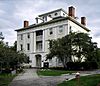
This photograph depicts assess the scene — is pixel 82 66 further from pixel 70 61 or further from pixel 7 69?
pixel 7 69

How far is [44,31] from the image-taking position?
56.7m

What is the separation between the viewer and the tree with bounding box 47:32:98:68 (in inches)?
1697

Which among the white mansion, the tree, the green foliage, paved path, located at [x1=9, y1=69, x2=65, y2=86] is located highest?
the white mansion

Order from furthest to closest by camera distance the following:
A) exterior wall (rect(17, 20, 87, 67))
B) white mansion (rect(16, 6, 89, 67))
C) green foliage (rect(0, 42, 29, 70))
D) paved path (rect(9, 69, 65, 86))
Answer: white mansion (rect(16, 6, 89, 67))
exterior wall (rect(17, 20, 87, 67))
green foliage (rect(0, 42, 29, 70))
paved path (rect(9, 69, 65, 86))

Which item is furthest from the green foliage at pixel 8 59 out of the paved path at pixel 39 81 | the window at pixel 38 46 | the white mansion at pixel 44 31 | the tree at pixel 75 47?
the window at pixel 38 46

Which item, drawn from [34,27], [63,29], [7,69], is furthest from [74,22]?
[7,69]

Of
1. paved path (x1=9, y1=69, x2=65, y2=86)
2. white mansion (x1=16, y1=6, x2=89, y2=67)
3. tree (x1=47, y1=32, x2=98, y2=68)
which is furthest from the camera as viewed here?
white mansion (x1=16, y1=6, x2=89, y2=67)

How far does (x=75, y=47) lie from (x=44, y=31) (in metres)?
14.3

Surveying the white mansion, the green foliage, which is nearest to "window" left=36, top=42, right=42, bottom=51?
the white mansion

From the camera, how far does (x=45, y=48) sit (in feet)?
184

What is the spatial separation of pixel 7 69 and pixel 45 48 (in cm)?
1967

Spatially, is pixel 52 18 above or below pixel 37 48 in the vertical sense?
above

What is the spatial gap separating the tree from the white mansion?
682 cm

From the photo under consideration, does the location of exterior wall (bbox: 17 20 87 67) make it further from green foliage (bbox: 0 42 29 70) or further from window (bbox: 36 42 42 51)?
green foliage (bbox: 0 42 29 70)
